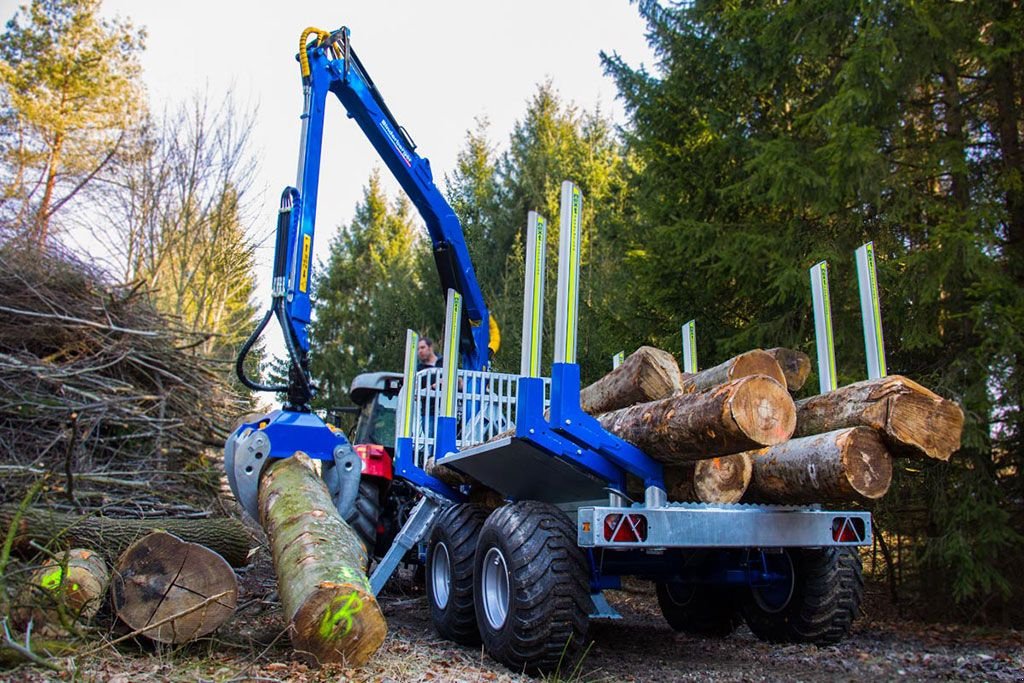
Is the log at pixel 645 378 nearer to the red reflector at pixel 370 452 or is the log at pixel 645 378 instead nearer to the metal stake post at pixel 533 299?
the metal stake post at pixel 533 299

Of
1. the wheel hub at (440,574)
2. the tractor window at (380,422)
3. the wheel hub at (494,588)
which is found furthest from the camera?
the tractor window at (380,422)

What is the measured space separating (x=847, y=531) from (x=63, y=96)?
666 inches

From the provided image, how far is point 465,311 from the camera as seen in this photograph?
8.48 metres

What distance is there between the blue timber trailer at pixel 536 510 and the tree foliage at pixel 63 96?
34.8ft

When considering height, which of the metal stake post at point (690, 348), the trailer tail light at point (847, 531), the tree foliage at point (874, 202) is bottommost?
the trailer tail light at point (847, 531)

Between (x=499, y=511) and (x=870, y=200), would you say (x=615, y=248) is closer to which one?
(x=870, y=200)

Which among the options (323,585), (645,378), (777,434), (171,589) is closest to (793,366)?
(645,378)

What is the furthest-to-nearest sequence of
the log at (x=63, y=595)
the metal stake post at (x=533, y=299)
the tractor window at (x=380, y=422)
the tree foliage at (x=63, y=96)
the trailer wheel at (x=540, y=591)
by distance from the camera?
the tree foliage at (x=63, y=96) → the tractor window at (x=380, y=422) → the metal stake post at (x=533, y=299) → the trailer wheel at (x=540, y=591) → the log at (x=63, y=595)

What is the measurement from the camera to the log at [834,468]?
4.15 meters

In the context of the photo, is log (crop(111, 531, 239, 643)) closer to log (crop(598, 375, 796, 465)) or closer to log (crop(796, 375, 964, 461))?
log (crop(598, 375, 796, 465))

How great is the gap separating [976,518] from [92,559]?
21.0 ft

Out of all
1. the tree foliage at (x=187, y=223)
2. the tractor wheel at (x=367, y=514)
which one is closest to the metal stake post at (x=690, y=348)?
the tractor wheel at (x=367, y=514)

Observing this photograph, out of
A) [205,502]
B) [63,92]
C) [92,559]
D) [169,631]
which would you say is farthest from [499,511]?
[63,92]

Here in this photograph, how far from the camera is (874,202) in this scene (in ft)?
24.9
